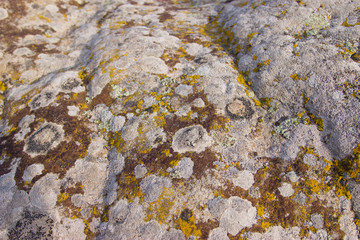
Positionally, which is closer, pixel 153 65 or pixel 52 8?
pixel 153 65

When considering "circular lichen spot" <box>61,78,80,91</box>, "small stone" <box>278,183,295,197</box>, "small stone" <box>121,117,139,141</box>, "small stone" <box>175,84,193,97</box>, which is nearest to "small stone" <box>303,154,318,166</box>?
"small stone" <box>278,183,295,197</box>

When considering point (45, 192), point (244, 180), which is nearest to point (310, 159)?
point (244, 180)

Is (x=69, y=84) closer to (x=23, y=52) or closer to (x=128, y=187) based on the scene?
(x=23, y=52)

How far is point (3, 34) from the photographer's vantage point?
7.73 metres

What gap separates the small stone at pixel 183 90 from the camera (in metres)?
5.34

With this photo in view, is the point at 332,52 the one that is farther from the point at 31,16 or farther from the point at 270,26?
the point at 31,16

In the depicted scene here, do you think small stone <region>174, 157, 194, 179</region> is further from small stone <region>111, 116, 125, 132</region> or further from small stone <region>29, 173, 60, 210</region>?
small stone <region>29, 173, 60, 210</region>

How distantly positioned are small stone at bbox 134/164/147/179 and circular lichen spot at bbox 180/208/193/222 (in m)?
1.04

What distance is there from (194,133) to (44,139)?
11.2 ft

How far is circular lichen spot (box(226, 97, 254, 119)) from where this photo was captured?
4809 millimetres

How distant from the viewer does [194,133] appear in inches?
178

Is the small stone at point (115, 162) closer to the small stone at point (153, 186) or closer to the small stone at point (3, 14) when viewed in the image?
the small stone at point (153, 186)

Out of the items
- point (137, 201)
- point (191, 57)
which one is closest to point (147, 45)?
point (191, 57)

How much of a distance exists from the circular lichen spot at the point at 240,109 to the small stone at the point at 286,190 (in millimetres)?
1603
